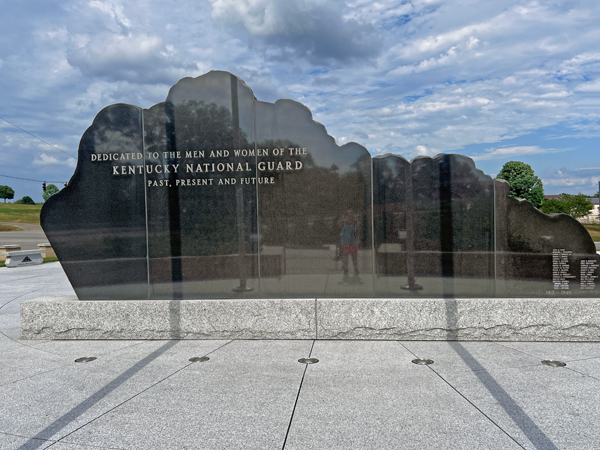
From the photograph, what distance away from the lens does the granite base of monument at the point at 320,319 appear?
5.75 metres

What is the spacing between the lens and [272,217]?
6.38 metres

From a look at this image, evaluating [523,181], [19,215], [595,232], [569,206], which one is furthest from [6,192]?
[595,232]

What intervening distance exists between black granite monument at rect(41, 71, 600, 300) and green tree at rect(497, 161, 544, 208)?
40.1 metres

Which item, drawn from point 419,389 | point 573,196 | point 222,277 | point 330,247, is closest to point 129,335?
point 222,277

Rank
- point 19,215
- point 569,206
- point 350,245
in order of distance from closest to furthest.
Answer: point 350,245
point 569,206
point 19,215

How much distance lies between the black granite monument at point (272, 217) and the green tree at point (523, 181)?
132 feet

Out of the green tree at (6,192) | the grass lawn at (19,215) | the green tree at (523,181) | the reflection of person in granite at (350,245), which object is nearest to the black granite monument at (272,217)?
the reflection of person in granite at (350,245)

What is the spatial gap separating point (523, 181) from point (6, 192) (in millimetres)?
170630

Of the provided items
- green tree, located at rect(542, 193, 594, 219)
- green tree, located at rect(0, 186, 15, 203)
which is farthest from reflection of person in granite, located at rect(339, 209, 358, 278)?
green tree, located at rect(0, 186, 15, 203)

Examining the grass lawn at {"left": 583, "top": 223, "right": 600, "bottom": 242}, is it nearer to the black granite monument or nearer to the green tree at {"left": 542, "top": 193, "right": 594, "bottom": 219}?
the green tree at {"left": 542, "top": 193, "right": 594, "bottom": 219}

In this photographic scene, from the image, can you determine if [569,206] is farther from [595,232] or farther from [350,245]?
[350,245]

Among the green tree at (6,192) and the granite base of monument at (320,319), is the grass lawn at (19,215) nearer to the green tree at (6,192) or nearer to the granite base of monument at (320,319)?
the green tree at (6,192)

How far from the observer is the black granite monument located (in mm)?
6125

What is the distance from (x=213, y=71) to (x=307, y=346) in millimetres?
4445
